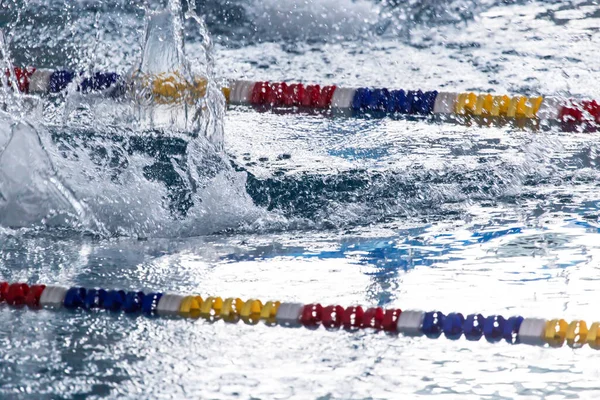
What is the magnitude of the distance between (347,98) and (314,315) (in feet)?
7.80

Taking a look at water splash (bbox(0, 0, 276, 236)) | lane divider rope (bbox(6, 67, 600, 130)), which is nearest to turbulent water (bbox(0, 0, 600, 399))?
water splash (bbox(0, 0, 276, 236))

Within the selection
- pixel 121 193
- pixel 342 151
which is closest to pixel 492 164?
pixel 342 151

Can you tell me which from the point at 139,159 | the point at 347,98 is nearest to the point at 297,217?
the point at 139,159

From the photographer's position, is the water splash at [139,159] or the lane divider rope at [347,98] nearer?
the water splash at [139,159]

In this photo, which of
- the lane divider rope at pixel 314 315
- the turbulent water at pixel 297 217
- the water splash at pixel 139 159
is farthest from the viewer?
the water splash at pixel 139 159

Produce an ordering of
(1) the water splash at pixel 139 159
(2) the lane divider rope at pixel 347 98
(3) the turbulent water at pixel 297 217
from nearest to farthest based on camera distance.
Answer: (3) the turbulent water at pixel 297 217 → (1) the water splash at pixel 139 159 → (2) the lane divider rope at pixel 347 98

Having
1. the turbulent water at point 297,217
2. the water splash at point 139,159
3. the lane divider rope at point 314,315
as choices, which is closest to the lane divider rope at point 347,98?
the water splash at point 139,159

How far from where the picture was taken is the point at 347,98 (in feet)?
15.7

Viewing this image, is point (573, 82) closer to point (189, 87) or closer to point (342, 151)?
point (342, 151)

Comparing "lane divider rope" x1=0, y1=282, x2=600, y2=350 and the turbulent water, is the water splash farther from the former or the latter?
"lane divider rope" x1=0, y1=282, x2=600, y2=350

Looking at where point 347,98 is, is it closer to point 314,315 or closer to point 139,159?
point 139,159

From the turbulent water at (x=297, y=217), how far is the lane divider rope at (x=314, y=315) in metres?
0.05

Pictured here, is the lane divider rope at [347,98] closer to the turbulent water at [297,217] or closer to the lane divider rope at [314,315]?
the turbulent water at [297,217]

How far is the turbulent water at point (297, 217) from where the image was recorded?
7.36 feet
